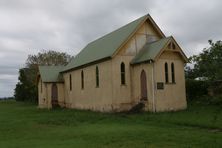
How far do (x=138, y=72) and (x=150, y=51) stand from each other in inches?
92.5

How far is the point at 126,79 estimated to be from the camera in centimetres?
3688

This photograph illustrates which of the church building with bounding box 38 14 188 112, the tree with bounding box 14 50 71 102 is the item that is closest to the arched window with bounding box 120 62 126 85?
the church building with bounding box 38 14 188 112

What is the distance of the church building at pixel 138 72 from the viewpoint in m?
34.2

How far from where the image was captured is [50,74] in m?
54.1

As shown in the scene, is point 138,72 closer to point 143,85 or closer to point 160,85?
point 143,85

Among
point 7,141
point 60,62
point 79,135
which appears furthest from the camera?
point 60,62

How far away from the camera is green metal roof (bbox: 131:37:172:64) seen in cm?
3422

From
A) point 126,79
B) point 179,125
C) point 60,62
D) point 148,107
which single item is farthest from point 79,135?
point 60,62

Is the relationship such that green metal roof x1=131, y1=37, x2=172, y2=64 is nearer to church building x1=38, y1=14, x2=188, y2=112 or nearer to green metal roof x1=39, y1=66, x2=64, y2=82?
church building x1=38, y1=14, x2=188, y2=112

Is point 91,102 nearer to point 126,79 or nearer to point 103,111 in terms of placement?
point 103,111

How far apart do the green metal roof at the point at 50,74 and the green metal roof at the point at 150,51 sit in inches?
749

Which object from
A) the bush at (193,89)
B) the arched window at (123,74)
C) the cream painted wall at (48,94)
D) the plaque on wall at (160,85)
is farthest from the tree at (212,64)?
the cream painted wall at (48,94)

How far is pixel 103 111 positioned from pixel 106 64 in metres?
4.66

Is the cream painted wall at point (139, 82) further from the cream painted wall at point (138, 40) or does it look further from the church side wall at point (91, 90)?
the church side wall at point (91, 90)
